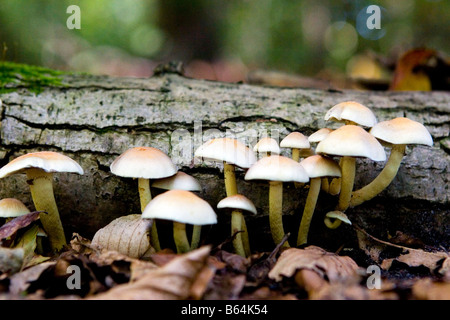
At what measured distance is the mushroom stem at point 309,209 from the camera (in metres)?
2.29

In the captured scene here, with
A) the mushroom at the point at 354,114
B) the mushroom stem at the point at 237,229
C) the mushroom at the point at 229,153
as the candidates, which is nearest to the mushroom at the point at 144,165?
the mushroom at the point at 229,153

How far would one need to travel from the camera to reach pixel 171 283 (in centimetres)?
146

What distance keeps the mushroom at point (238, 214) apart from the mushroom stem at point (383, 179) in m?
0.88

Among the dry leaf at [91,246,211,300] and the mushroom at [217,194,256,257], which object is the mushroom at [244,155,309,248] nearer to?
the mushroom at [217,194,256,257]

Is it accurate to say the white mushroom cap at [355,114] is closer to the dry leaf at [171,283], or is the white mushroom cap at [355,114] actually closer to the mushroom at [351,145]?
the mushroom at [351,145]

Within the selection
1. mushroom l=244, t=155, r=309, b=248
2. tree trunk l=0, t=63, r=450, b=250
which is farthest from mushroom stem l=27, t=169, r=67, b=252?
mushroom l=244, t=155, r=309, b=248

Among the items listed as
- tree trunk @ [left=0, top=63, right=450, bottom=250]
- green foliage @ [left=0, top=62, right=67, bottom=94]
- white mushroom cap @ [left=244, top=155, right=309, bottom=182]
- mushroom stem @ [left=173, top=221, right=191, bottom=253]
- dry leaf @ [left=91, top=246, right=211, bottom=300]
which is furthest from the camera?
green foliage @ [left=0, top=62, right=67, bottom=94]

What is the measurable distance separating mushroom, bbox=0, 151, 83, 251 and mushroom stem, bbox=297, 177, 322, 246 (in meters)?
1.50

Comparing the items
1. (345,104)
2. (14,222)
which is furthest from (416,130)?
(14,222)

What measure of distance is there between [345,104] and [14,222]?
7.57ft

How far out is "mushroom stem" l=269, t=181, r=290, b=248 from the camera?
2.17 metres

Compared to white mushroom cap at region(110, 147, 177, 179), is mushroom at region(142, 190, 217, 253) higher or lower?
lower

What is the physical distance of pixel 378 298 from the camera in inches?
61.4
